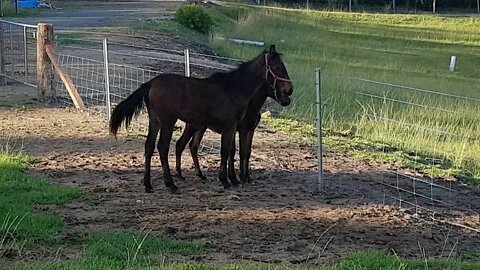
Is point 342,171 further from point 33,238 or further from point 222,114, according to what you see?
point 33,238

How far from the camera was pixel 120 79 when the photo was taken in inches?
649

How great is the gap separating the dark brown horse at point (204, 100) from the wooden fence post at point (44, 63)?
587 cm

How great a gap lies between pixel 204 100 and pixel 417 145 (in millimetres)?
4578

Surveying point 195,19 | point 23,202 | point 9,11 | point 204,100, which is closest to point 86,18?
point 9,11

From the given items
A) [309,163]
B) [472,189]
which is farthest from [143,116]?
[472,189]

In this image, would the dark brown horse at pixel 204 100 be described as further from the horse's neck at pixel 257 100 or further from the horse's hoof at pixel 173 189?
the horse's neck at pixel 257 100

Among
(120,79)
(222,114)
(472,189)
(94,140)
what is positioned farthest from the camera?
(120,79)

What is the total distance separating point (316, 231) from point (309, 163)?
325 cm

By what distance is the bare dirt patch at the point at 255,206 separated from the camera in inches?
288

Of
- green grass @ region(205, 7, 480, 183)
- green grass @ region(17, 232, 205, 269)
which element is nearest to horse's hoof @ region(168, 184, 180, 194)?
green grass @ region(17, 232, 205, 269)

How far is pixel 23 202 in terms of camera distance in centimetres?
831

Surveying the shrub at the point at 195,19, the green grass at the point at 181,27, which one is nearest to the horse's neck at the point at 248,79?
the green grass at the point at 181,27

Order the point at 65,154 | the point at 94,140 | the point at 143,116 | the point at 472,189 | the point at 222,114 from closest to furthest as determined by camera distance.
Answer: the point at 222,114 → the point at 472,189 → the point at 65,154 → the point at 94,140 → the point at 143,116

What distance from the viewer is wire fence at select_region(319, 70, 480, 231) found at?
952cm
